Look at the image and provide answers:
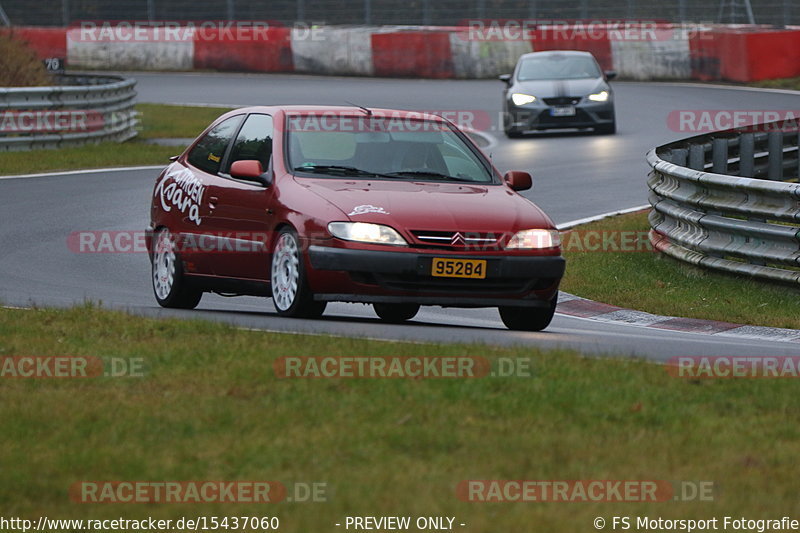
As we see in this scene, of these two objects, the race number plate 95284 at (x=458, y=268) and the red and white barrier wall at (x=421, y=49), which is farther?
the red and white barrier wall at (x=421, y=49)

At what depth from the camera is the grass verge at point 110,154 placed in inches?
929

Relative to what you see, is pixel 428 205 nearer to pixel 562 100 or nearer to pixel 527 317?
pixel 527 317

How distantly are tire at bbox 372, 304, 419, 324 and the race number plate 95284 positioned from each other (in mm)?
1410

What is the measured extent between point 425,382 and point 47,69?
24835 mm

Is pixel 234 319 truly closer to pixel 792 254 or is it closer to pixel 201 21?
pixel 792 254

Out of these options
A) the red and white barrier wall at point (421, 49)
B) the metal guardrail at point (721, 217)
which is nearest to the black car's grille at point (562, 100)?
the red and white barrier wall at point (421, 49)

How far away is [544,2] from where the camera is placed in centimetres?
4250

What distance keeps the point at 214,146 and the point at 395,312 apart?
1851mm

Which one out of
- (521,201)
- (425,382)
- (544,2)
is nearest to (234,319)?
(521,201)

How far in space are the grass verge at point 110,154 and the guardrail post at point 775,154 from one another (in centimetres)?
965

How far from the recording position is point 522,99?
28.6m

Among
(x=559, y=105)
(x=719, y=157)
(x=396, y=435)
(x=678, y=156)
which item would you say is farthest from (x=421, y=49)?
(x=396, y=435)

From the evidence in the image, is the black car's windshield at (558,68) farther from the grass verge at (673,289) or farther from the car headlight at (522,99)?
the grass verge at (673,289)

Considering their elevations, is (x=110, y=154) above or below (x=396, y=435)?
below
